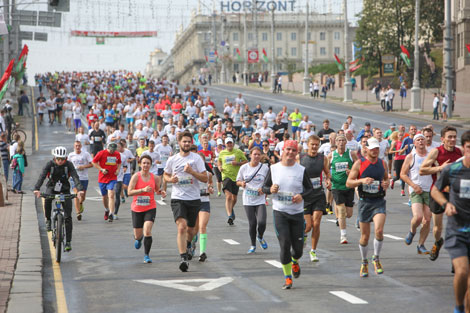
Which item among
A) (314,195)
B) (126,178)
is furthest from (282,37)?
(314,195)

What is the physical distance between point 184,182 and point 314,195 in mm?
2242

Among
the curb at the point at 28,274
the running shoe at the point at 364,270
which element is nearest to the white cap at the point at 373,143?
the running shoe at the point at 364,270

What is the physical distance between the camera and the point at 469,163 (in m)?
8.69

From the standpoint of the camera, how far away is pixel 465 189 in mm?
8633

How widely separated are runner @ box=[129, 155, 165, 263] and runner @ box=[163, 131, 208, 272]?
92cm

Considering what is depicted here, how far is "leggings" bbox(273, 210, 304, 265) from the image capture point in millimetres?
11023

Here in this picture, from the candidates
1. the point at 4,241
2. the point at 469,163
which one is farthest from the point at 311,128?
the point at 469,163

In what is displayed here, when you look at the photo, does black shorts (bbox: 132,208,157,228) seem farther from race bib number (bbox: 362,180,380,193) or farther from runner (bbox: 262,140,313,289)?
race bib number (bbox: 362,180,380,193)

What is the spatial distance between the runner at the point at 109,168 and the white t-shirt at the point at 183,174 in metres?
6.44

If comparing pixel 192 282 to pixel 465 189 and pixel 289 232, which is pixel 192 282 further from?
pixel 465 189

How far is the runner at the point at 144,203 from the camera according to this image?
44.0ft

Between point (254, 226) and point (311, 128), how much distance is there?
15.5m

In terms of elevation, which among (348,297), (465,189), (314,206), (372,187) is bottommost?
(348,297)

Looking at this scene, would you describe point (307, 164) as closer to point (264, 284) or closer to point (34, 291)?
point (264, 284)
